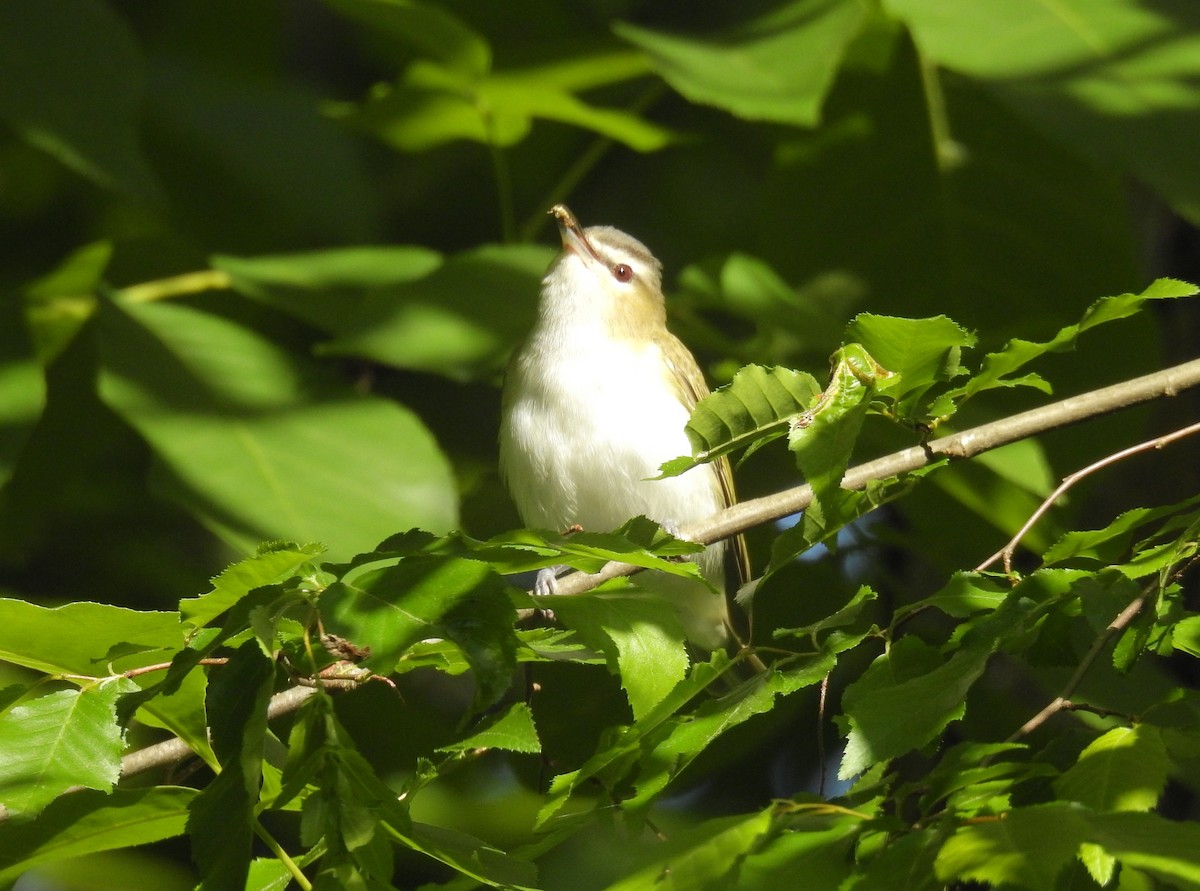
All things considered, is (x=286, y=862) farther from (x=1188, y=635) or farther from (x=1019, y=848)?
(x=1188, y=635)

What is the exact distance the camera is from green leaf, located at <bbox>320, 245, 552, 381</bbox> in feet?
10.3

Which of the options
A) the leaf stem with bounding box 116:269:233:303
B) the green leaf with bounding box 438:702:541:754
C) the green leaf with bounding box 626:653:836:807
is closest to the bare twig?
the green leaf with bounding box 626:653:836:807

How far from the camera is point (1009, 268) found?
338cm

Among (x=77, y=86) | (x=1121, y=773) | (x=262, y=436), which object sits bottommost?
(x=262, y=436)

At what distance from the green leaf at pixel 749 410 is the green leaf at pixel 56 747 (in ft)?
2.52

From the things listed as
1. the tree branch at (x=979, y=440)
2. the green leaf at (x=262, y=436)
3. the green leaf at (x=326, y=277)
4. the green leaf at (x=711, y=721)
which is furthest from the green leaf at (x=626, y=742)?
the green leaf at (x=326, y=277)

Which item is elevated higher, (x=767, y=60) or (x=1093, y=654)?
(x=767, y=60)

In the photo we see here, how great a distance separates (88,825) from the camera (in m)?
1.75

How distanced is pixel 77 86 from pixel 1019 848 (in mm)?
2646

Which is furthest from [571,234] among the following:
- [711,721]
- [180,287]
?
[711,721]

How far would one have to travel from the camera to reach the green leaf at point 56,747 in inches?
60.7

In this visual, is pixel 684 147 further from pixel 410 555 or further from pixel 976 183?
pixel 410 555

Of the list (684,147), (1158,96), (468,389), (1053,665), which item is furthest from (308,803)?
(684,147)

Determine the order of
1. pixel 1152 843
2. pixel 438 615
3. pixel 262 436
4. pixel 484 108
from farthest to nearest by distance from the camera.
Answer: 1. pixel 484 108
2. pixel 262 436
3. pixel 438 615
4. pixel 1152 843
